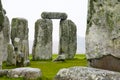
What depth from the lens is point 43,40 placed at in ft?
127

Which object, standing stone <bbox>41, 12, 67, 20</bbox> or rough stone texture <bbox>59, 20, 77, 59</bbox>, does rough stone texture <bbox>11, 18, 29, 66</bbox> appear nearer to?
standing stone <bbox>41, 12, 67, 20</bbox>

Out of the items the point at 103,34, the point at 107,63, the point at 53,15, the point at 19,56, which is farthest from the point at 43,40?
the point at 107,63

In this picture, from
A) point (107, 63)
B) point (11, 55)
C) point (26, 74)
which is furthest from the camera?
point (11, 55)

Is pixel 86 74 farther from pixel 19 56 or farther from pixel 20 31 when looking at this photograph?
pixel 20 31

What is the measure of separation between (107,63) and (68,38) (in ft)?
99.7

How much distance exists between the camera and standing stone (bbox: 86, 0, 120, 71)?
9.80 meters

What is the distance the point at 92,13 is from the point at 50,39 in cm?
Result: 2882

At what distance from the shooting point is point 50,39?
128 feet

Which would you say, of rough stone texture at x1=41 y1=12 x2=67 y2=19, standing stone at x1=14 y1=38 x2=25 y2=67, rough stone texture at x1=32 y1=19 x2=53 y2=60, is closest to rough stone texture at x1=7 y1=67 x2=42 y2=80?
standing stone at x1=14 y1=38 x2=25 y2=67

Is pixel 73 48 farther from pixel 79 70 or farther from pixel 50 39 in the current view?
pixel 79 70

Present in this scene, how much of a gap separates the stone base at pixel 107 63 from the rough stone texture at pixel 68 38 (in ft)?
96.2

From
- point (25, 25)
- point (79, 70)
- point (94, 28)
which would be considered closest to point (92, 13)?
point (94, 28)

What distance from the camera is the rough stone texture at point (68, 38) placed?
39.6 m

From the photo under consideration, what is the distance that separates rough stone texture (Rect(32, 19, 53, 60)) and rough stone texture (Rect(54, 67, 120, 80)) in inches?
1131
